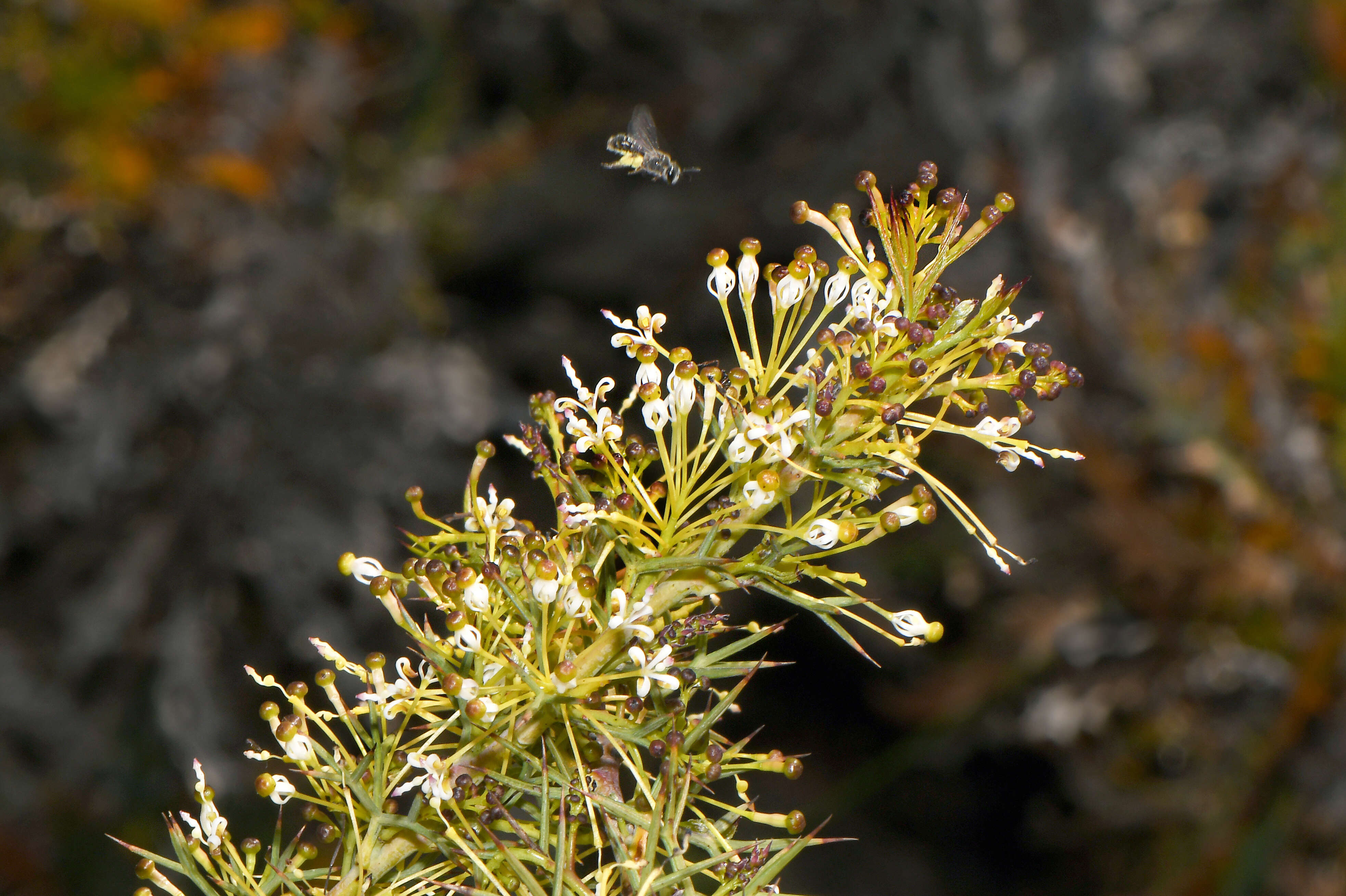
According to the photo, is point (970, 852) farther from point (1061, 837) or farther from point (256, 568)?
point (256, 568)

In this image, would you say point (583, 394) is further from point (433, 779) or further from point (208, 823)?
point (208, 823)

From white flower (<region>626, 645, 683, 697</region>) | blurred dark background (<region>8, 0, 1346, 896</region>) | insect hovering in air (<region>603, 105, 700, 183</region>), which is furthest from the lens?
blurred dark background (<region>8, 0, 1346, 896</region>)

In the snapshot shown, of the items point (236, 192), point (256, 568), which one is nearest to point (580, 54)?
point (236, 192)

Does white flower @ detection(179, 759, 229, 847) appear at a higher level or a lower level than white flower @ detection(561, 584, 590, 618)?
lower

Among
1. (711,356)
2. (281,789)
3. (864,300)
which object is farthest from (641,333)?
(711,356)

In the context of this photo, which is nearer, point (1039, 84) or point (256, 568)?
point (256, 568)

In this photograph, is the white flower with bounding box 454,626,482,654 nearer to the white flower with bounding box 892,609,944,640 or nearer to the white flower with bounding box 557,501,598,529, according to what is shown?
the white flower with bounding box 557,501,598,529

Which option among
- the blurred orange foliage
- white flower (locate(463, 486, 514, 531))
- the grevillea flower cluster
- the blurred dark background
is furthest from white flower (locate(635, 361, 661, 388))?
the blurred orange foliage

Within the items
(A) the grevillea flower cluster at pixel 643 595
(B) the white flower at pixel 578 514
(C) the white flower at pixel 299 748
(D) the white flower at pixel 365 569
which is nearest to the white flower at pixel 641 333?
(A) the grevillea flower cluster at pixel 643 595
